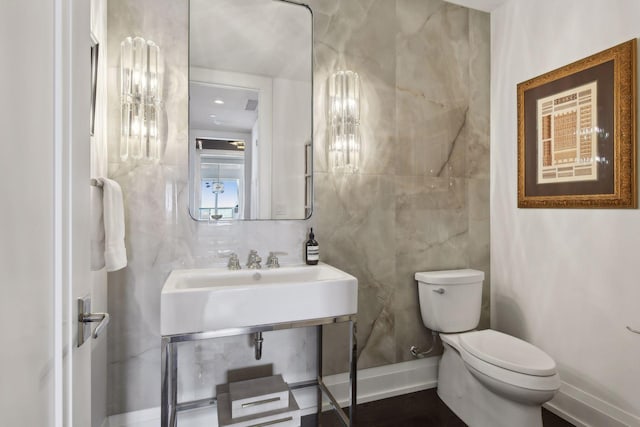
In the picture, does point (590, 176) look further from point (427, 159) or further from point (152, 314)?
point (152, 314)

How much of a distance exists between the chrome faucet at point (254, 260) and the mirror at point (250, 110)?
0.21 meters

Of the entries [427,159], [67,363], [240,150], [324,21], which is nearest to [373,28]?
[324,21]

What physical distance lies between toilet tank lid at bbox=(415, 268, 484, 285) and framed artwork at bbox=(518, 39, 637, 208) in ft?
1.91

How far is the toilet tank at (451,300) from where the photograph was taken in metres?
2.05

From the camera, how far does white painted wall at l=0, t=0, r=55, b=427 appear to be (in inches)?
17.8

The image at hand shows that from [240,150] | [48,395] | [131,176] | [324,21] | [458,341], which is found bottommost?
[458,341]

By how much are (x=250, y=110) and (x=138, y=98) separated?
549mm

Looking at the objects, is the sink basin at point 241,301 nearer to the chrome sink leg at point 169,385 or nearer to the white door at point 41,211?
the chrome sink leg at point 169,385

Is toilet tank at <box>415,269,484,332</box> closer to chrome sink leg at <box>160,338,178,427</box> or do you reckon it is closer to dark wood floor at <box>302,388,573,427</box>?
dark wood floor at <box>302,388,573,427</box>

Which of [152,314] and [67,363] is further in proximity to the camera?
[152,314]

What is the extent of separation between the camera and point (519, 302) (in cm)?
223

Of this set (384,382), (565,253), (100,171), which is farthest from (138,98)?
(565,253)

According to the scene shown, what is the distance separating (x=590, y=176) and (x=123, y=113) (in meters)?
2.39

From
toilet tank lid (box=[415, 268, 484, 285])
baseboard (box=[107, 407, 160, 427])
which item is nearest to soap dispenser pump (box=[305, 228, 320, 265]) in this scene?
toilet tank lid (box=[415, 268, 484, 285])
